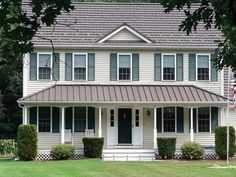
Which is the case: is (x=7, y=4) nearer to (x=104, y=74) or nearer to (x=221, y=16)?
(x=221, y=16)

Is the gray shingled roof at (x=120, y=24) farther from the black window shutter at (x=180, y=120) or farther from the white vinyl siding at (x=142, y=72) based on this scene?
the black window shutter at (x=180, y=120)

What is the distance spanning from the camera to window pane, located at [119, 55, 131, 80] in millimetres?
30312

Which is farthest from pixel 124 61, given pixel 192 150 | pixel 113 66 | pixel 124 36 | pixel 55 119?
pixel 192 150

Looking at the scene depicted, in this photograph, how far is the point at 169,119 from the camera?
99.8 ft

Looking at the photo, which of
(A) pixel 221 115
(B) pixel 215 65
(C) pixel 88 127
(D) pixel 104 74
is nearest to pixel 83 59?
(D) pixel 104 74

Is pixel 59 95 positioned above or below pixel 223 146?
above

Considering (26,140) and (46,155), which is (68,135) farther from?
(26,140)

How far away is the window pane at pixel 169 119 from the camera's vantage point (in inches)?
1191

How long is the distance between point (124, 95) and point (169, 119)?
2876 mm

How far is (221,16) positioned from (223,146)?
2112 cm

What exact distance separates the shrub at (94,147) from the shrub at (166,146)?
2.88m

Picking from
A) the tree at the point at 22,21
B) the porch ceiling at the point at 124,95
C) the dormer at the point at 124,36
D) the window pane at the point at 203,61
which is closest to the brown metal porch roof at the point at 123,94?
the porch ceiling at the point at 124,95

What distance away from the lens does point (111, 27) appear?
31641 mm

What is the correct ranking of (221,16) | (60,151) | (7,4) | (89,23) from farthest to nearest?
(89,23)
(60,151)
(221,16)
(7,4)
